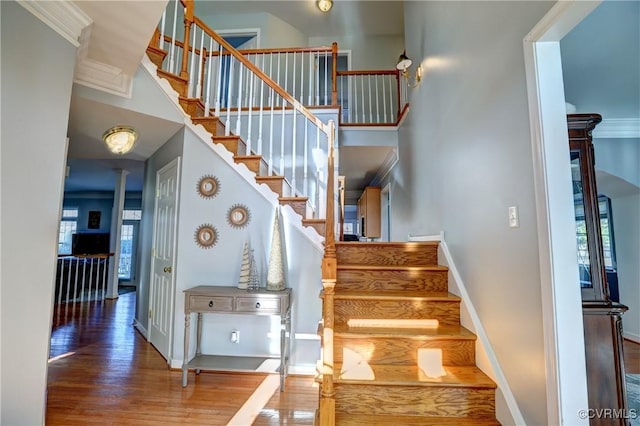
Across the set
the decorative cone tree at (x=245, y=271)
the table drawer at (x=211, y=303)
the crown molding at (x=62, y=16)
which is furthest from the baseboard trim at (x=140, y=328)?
the crown molding at (x=62, y=16)

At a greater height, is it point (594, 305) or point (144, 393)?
point (594, 305)

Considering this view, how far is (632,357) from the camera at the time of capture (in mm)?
3205

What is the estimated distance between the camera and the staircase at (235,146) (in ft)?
9.52

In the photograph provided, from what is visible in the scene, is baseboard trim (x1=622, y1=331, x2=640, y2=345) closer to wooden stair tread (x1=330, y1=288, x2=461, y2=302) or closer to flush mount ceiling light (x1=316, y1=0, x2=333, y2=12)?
wooden stair tread (x1=330, y1=288, x2=461, y2=302)

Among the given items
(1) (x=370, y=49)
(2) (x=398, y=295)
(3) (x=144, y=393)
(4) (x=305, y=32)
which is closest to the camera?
(2) (x=398, y=295)

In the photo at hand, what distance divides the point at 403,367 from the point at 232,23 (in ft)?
20.9

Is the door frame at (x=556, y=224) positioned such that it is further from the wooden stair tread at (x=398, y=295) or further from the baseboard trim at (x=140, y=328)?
the baseboard trim at (x=140, y=328)

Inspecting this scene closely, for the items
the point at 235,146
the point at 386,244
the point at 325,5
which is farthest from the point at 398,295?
the point at 325,5

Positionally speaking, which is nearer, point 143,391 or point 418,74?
point 143,391

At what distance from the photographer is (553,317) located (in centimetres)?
131

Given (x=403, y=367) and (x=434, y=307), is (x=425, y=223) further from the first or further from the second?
(x=403, y=367)

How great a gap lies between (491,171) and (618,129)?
2513 mm

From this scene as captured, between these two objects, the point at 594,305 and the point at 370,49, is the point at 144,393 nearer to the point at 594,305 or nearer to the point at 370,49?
the point at 594,305

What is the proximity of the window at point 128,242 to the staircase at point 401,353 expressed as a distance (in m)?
8.93
